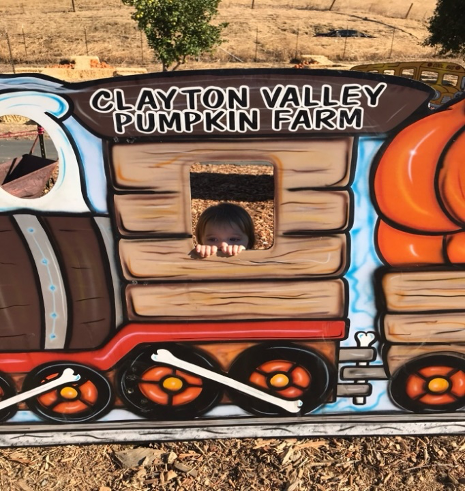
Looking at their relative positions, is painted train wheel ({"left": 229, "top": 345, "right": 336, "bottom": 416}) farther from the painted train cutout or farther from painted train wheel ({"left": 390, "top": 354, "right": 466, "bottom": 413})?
painted train wheel ({"left": 390, "top": 354, "right": 466, "bottom": 413})

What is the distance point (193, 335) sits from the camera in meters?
2.92

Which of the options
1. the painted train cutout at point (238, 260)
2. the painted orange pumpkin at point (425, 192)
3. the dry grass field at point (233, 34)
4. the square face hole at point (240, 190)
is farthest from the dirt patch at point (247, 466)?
the dry grass field at point (233, 34)

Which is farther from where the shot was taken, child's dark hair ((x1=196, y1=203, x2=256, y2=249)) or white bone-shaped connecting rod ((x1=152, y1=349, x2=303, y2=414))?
child's dark hair ((x1=196, y1=203, x2=256, y2=249))

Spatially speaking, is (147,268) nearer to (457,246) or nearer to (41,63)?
(457,246)

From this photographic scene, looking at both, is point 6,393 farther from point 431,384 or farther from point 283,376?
point 431,384

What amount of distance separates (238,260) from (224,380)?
818 millimetres

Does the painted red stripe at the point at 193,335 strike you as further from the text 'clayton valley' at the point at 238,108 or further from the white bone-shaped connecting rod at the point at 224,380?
the text 'clayton valley' at the point at 238,108

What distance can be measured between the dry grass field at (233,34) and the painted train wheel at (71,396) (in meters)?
24.0

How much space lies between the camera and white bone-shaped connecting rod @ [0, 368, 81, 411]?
2998 mm

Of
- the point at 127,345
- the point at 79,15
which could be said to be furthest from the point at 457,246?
the point at 79,15

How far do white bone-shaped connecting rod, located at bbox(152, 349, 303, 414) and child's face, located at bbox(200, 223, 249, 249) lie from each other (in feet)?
2.50

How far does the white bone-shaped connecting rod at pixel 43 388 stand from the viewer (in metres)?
3.00

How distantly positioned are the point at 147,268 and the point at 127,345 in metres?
0.53

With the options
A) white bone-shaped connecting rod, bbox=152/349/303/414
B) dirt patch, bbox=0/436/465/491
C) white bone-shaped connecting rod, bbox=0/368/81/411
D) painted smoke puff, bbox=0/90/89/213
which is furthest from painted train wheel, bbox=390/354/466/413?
painted smoke puff, bbox=0/90/89/213
